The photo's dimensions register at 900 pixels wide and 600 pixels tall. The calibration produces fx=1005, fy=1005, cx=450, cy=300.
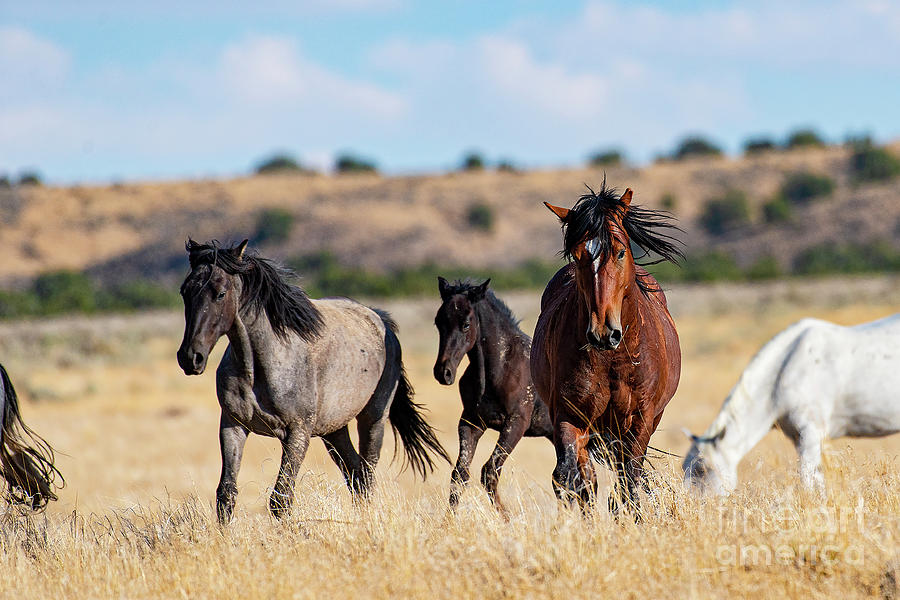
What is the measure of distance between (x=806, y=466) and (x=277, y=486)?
12.4 ft

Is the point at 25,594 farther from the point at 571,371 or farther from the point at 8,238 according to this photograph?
the point at 8,238

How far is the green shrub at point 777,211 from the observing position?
63.2 m

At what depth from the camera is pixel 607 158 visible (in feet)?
287

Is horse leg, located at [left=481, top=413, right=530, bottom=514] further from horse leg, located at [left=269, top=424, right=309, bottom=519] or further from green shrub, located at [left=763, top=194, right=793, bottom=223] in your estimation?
green shrub, located at [left=763, top=194, right=793, bottom=223]

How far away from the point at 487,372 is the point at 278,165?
280ft

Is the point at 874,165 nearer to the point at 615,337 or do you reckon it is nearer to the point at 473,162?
the point at 473,162

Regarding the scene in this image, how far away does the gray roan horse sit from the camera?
5.95 m

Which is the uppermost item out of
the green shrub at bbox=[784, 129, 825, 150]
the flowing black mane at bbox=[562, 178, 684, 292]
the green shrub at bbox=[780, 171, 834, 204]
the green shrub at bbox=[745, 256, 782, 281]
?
the green shrub at bbox=[784, 129, 825, 150]

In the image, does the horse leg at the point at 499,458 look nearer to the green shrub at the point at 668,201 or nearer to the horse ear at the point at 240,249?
the horse ear at the point at 240,249

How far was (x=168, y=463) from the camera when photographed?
16.4m

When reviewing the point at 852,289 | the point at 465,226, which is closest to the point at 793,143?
the point at 465,226

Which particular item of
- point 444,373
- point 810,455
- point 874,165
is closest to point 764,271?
point 874,165

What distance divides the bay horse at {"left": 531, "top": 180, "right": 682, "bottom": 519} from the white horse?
2.20 metres

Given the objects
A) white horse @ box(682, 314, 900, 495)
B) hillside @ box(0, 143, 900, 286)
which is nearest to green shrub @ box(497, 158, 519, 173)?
hillside @ box(0, 143, 900, 286)
